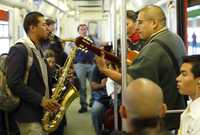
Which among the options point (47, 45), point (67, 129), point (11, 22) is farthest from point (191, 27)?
point (11, 22)

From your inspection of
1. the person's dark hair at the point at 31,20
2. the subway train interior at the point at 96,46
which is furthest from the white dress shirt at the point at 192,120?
the person's dark hair at the point at 31,20

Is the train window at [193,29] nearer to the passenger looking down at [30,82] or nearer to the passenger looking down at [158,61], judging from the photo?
the passenger looking down at [158,61]

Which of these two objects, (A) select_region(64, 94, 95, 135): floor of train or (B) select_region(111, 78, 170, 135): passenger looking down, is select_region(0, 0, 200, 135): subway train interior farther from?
(B) select_region(111, 78, 170, 135): passenger looking down

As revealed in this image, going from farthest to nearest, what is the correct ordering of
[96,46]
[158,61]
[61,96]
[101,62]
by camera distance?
[61,96] → [96,46] → [101,62] → [158,61]

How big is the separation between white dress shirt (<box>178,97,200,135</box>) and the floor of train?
401 cm

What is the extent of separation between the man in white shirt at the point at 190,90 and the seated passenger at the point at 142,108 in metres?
0.80

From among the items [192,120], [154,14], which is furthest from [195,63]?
[154,14]

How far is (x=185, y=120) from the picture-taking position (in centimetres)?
223

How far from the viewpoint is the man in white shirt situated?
2.17 metres

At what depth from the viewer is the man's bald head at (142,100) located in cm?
132

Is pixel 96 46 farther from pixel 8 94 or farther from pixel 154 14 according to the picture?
pixel 8 94

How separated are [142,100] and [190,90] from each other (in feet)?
3.38

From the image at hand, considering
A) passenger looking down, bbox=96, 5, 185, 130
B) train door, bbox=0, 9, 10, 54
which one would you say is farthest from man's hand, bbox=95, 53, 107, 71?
train door, bbox=0, 9, 10, 54

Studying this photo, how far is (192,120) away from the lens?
2156mm
